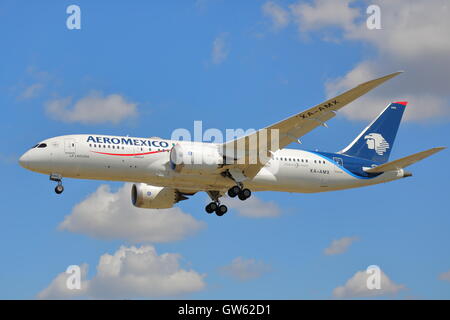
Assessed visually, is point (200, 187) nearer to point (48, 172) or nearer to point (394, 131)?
point (48, 172)

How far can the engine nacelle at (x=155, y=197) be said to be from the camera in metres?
55.7

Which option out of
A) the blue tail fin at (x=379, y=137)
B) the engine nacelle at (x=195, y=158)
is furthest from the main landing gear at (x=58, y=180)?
the blue tail fin at (x=379, y=137)

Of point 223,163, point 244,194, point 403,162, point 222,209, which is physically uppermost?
point 403,162

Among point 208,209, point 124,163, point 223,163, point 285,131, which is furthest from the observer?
point 208,209

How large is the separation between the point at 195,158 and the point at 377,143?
15935 mm

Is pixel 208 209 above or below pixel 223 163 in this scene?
Result: below

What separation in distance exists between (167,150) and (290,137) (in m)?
7.55

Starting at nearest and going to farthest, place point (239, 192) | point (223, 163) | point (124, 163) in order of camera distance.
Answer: point (124, 163), point (223, 163), point (239, 192)

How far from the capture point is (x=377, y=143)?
56.7m

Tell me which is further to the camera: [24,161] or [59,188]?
[59,188]

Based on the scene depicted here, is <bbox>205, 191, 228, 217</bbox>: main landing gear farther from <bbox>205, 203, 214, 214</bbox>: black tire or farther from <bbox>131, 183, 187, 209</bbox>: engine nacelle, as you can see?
<bbox>131, 183, 187, 209</bbox>: engine nacelle

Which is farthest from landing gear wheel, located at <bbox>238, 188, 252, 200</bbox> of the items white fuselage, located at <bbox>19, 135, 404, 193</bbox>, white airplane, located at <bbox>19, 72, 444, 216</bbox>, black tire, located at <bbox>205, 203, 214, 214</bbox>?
black tire, located at <bbox>205, 203, 214, 214</bbox>

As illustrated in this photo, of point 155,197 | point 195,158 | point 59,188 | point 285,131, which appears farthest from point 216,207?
point 59,188

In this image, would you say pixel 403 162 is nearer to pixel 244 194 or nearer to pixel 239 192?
pixel 244 194
